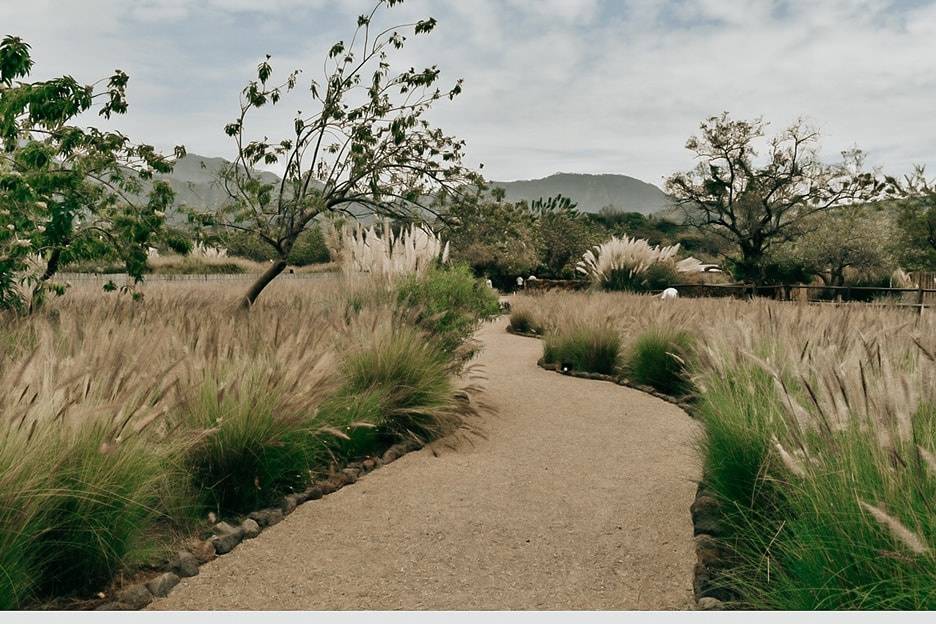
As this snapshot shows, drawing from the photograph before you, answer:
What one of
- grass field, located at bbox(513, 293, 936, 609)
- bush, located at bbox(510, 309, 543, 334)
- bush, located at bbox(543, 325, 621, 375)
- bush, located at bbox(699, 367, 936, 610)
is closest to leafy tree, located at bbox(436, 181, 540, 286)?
bush, located at bbox(543, 325, 621, 375)

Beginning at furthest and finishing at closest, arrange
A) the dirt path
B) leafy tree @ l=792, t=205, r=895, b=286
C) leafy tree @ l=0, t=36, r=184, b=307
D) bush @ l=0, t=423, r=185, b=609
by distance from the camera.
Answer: leafy tree @ l=792, t=205, r=895, b=286
leafy tree @ l=0, t=36, r=184, b=307
the dirt path
bush @ l=0, t=423, r=185, b=609

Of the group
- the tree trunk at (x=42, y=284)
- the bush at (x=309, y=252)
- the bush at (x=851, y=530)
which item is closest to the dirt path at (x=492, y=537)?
the bush at (x=851, y=530)

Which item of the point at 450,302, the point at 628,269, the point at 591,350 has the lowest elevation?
the point at 591,350

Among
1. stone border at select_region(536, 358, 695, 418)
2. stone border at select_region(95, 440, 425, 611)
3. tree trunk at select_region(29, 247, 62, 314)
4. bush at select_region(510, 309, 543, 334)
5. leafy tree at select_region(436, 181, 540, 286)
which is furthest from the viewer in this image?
bush at select_region(510, 309, 543, 334)

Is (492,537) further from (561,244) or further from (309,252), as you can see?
(561,244)

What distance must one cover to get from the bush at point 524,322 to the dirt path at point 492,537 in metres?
8.91

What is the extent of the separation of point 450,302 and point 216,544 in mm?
4810

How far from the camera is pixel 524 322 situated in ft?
51.9

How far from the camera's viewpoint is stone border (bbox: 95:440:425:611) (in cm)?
301

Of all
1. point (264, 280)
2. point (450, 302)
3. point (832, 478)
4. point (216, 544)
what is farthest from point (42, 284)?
point (832, 478)

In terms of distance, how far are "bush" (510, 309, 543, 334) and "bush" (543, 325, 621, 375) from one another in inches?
192

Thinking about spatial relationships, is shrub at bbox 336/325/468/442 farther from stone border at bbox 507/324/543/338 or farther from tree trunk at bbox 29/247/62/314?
stone border at bbox 507/324/543/338

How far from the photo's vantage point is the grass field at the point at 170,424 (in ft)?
9.05

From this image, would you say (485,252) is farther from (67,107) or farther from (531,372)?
(67,107)
